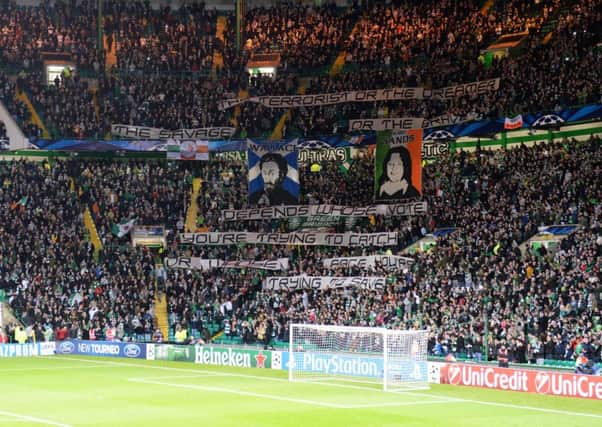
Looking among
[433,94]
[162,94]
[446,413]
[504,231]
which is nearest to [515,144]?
[433,94]

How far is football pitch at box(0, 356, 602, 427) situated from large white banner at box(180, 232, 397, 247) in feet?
38.8

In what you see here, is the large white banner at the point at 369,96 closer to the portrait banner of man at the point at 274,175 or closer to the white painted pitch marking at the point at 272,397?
the portrait banner of man at the point at 274,175

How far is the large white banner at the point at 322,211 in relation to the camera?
47188 millimetres

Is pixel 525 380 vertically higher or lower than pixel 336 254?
lower

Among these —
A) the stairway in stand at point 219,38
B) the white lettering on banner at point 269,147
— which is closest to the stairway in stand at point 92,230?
the white lettering on banner at point 269,147

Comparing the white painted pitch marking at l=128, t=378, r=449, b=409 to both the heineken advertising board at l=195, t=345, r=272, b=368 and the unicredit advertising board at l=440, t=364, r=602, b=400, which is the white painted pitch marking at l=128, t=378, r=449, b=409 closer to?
the unicredit advertising board at l=440, t=364, r=602, b=400

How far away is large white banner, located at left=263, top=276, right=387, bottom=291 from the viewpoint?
143 feet

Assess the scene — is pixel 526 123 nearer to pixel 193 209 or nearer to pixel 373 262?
pixel 373 262

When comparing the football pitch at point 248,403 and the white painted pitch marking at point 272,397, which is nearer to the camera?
the football pitch at point 248,403

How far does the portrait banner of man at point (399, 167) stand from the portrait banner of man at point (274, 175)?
4.17m

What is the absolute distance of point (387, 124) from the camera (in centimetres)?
4938

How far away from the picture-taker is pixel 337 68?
56.8m

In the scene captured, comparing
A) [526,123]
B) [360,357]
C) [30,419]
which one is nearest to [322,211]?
[526,123]

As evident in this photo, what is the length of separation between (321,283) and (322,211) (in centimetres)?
557
